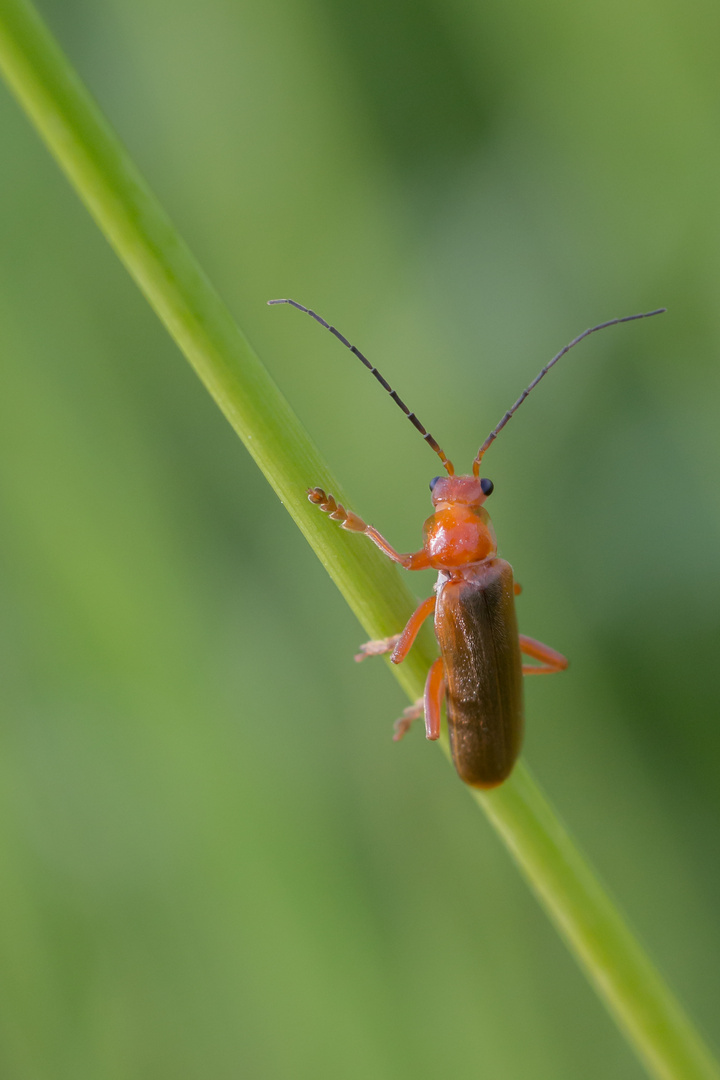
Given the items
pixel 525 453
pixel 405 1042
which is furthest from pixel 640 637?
pixel 405 1042

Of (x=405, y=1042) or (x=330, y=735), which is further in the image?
(x=330, y=735)

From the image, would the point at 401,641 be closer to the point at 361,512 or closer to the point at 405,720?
the point at 405,720

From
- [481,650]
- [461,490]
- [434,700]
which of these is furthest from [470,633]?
[461,490]

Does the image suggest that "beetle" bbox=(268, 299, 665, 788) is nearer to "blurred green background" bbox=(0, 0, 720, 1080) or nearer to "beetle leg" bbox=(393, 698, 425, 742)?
"beetle leg" bbox=(393, 698, 425, 742)

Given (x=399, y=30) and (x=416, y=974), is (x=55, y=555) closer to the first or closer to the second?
(x=416, y=974)

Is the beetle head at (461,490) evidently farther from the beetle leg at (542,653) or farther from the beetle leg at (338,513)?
the beetle leg at (338,513)

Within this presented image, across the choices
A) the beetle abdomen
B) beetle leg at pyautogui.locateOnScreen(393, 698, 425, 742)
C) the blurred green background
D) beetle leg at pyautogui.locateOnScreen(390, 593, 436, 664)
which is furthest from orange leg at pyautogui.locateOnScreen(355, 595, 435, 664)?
the blurred green background
